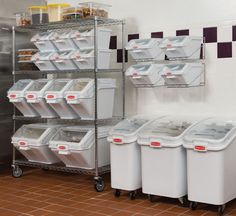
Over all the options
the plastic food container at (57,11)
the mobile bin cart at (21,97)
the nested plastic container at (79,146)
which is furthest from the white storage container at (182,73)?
the mobile bin cart at (21,97)

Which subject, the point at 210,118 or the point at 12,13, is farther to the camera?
the point at 12,13

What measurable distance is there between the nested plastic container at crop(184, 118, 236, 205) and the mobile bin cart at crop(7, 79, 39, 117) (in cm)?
190

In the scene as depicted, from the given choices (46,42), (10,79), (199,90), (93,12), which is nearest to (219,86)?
(199,90)

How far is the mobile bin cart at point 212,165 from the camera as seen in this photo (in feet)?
11.3

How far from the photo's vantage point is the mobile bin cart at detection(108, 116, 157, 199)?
3.93 m

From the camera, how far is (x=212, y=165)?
3451 mm

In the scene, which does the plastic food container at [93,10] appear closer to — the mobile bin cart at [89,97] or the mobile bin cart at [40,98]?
the mobile bin cart at [89,97]

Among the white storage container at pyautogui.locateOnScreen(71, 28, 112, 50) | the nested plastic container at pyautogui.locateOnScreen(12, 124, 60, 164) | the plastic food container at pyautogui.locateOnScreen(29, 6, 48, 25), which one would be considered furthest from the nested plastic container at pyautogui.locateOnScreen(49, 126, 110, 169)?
the plastic food container at pyautogui.locateOnScreen(29, 6, 48, 25)

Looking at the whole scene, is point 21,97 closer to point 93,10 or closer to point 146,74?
point 93,10

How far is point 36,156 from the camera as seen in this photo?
4777mm

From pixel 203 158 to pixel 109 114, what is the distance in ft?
4.52

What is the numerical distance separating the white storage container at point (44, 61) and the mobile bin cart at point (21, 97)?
0.20 metres

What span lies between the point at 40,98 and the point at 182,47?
1538 mm

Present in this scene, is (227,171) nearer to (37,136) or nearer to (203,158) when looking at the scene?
(203,158)
